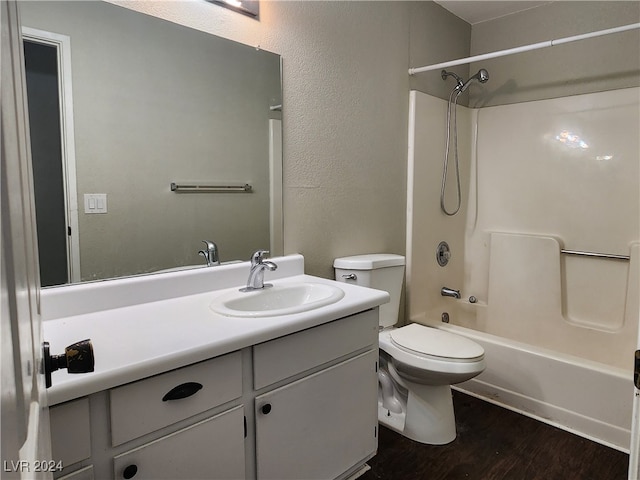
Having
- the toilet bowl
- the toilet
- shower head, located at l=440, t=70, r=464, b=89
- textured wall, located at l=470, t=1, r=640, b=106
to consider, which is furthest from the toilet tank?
textured wall, located at l=470, t=1, r=640, b=106

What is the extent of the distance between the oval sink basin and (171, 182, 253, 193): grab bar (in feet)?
1.37

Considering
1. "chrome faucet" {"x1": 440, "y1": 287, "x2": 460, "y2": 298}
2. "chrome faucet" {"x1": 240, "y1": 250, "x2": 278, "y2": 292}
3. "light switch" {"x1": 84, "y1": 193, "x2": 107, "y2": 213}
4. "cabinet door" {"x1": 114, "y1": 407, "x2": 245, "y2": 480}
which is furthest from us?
"chrome faucet" {"x1": 440, "y1": 287, "x2": 460, "y2": 298}

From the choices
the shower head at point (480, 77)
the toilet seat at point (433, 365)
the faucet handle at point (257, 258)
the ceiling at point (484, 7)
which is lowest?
the toilet seat at point (433, 365)

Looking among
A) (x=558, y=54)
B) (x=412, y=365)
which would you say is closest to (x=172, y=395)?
(x=412, y=365)

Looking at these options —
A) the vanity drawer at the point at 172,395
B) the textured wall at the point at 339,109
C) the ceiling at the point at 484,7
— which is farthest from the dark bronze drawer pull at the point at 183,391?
the ceiling at the point at 484,7

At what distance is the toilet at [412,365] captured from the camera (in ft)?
5.87

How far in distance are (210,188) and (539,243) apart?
2138 millimetres

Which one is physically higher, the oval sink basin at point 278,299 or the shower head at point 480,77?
the shower head at point 480,77

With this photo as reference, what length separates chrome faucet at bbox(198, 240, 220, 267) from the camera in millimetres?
1640

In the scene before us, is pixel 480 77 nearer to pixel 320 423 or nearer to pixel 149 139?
pixel 149 139

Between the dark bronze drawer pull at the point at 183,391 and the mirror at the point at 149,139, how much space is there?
0.57 metres

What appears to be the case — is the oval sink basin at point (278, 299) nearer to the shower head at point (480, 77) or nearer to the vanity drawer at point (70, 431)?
the vanity drawer at point (70, 431)

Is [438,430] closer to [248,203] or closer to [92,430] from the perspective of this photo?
[248,203]

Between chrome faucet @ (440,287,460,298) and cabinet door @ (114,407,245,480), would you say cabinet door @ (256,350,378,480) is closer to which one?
cabinet door @ (114,407,245,480)
